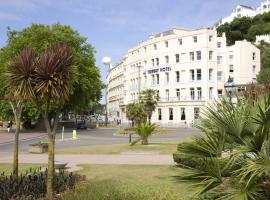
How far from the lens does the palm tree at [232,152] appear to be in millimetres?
5789

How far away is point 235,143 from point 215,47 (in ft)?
248

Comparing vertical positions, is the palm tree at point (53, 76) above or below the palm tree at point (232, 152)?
above

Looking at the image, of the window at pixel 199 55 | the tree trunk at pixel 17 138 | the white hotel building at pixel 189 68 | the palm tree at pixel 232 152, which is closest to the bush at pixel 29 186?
the tree trunk at pixel 17 138

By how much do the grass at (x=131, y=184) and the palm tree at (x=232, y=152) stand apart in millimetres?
307

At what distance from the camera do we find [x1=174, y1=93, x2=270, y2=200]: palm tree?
5.79 m

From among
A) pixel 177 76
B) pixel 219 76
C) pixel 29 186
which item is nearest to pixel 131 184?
pixel 29 186

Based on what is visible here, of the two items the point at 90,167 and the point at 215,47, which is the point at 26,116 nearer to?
the point at 215,47

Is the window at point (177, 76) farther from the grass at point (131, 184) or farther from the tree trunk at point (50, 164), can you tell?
the tree trunk at point (50, 164)

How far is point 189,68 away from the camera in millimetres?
80812

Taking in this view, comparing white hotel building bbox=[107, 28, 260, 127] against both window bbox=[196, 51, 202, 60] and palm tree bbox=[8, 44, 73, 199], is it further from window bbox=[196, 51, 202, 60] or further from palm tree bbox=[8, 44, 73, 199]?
palm tree bbox=[8, 44, 73, 199]

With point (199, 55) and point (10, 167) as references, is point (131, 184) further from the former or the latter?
point (199, 55)

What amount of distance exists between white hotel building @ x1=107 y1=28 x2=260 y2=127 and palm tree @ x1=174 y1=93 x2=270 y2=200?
68.7 m

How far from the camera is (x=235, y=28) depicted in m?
128

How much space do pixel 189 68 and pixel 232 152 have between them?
7530 cm
